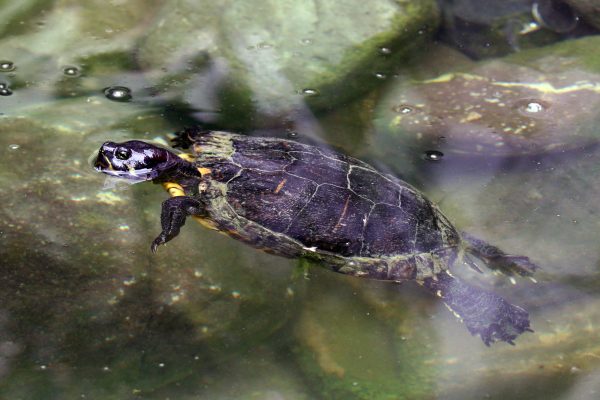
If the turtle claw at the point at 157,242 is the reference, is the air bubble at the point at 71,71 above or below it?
above

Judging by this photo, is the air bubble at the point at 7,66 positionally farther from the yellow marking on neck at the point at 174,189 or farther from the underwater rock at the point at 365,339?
the underwater rock at the point at 365,339

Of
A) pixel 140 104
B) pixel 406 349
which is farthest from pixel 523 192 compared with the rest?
pixel 140 104

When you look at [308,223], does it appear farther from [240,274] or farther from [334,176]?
[240,274]

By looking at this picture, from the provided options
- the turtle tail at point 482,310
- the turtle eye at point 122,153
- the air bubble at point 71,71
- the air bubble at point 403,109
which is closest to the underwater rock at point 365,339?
the turtle tail at point 482,310

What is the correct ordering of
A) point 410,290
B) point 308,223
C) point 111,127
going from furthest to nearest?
point 111,127 → point 410,290 → point 308,223

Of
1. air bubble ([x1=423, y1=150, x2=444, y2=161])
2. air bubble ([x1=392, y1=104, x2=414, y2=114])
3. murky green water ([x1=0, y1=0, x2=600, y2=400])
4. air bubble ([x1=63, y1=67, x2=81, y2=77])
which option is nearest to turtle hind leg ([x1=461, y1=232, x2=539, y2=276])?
murky green water ([x1=0, y1=0, x2=600, y2=400])

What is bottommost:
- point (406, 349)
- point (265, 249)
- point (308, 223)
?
point (406, 349)
